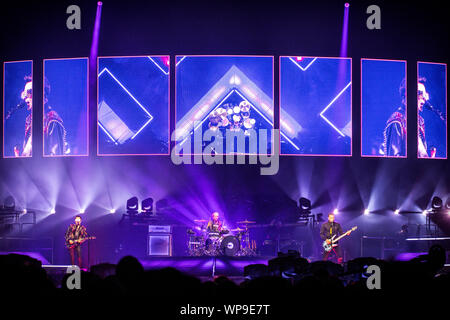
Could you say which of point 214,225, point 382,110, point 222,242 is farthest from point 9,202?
point 382,110

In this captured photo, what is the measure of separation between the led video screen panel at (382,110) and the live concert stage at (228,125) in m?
0.03

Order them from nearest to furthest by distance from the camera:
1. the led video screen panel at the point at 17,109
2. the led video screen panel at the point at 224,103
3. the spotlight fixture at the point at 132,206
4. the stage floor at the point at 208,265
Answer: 1. the stage floor at the point at 208,265
2. the spotlight fixture at the point at 132,206
3. the led video screen panel at the point at 224,103
4. the led video screen panel at the point at 17,109

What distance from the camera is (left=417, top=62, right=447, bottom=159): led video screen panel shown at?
1231cm

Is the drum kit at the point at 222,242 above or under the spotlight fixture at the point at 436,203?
under

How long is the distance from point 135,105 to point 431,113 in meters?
9.28

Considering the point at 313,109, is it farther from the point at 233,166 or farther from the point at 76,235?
the point at 76,235

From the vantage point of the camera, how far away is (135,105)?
11859 mm

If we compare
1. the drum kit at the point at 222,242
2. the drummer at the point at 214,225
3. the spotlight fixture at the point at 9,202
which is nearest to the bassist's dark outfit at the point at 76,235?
the drum kit at the point at 222,242

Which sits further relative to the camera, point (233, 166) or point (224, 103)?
point (233, 166)

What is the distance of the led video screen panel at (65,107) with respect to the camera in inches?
476

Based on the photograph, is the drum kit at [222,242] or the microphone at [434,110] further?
the microphone at [434,110]

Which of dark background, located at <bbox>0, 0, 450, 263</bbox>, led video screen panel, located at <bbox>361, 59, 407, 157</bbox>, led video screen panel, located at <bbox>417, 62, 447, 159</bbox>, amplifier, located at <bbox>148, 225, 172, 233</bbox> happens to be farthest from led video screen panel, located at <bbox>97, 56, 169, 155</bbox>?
led video screen panel, located at <bbox>417, 62, 447, 159</bbox>

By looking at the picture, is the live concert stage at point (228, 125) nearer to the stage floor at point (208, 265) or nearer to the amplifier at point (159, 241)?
the amplifier at point (159, 241)

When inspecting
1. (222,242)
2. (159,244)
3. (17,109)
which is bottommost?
(159,244)
